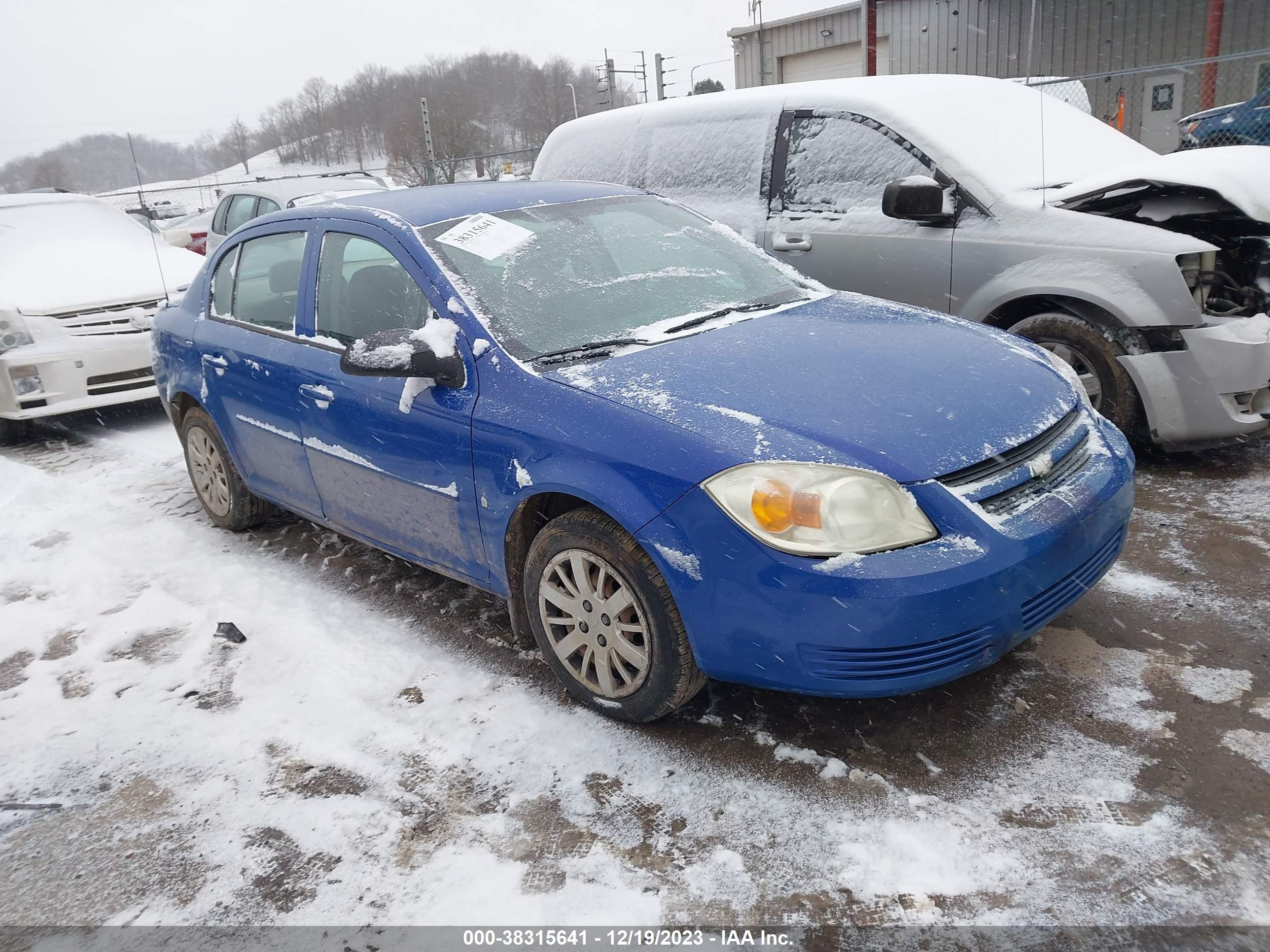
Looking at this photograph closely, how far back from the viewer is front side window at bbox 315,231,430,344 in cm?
328

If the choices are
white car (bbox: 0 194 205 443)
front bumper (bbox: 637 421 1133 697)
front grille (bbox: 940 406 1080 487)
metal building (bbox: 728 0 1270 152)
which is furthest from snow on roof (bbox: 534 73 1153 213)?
metal building (bbox: 728 0 1270 152)

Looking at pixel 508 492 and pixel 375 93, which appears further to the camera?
pixel 375 93

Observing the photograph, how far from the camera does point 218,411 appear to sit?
14.3 feet

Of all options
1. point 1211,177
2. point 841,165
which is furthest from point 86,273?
point 1211,177

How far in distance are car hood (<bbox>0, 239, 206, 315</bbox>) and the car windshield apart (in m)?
4.72

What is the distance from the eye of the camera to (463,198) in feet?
12.0

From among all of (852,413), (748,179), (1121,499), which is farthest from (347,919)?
(748,179)

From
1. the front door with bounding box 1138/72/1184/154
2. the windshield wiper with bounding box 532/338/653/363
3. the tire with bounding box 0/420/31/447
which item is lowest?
the tire with bounding box 0/420/31/447

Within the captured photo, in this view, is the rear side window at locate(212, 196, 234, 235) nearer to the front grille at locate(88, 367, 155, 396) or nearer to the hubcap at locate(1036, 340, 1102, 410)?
the front grille at locate(88, 367, 155, 396)

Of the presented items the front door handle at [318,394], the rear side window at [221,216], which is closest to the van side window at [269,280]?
the front door handle at [318,394]

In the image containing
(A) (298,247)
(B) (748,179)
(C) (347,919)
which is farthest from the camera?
(B) (748,179)

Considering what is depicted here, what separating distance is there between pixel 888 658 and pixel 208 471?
378cm

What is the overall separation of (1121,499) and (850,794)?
1.25m

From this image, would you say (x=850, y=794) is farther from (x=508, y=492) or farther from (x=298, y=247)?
(x=298, y=247)
